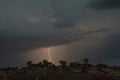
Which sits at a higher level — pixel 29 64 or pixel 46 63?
pixel 46 63

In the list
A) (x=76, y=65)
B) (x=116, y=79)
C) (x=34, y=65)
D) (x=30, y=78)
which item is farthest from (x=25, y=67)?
(x=116, y=79)

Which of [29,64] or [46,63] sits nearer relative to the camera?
[29,64]

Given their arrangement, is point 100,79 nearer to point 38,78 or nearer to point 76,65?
point 38,78

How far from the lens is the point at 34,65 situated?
17138cm

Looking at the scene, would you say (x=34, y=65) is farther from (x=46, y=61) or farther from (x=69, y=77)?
Result: (x=69, y=77)

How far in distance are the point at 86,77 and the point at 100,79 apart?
7222 mm

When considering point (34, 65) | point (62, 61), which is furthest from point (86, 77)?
point (62, 61)

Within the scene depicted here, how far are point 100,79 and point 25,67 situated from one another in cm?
4499

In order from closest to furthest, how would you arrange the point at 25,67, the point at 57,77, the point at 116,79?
the point at 57,77 → the point at 116,79 → the point at 25,67

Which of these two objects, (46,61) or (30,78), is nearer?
(30,78)

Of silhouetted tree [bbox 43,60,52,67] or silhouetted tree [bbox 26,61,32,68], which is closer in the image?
silhouetted tree [bbox 26,61,32,68]

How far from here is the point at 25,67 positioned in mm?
167625

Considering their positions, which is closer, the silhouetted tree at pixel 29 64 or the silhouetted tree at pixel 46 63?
the silhouetted tree at pixel 29 64

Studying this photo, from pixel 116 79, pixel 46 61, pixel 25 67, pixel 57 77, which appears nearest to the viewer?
pixel 57 77
